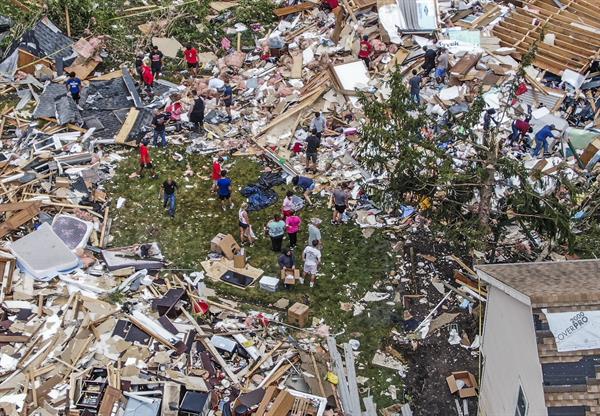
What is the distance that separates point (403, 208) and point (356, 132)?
331cm

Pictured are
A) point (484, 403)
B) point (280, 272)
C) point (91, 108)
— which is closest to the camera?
point (484, 403)

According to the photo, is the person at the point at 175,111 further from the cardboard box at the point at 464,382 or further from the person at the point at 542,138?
the cardboard box at the point at 464,382

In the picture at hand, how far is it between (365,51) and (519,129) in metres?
5.44

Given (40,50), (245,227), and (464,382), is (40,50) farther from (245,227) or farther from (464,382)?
(464,382)

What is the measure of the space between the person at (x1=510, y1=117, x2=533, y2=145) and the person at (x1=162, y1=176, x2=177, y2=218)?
908cm

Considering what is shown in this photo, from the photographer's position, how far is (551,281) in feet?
40.2

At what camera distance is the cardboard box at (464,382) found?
49.1 feet

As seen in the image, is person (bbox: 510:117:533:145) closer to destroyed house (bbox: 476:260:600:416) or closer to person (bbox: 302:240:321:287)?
person (bbox: 302:240:321:287)

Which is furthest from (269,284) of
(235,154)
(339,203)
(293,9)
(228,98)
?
(293,9)

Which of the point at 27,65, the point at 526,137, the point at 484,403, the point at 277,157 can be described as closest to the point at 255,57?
the point at 277,157

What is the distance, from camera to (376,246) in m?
18.5

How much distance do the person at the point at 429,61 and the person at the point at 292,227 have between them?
289 inches

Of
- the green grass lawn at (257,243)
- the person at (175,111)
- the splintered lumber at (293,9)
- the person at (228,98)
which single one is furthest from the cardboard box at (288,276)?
the splintered lumber at (293,9)

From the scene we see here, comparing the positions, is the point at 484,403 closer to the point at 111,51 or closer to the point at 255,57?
the point at 255,57
